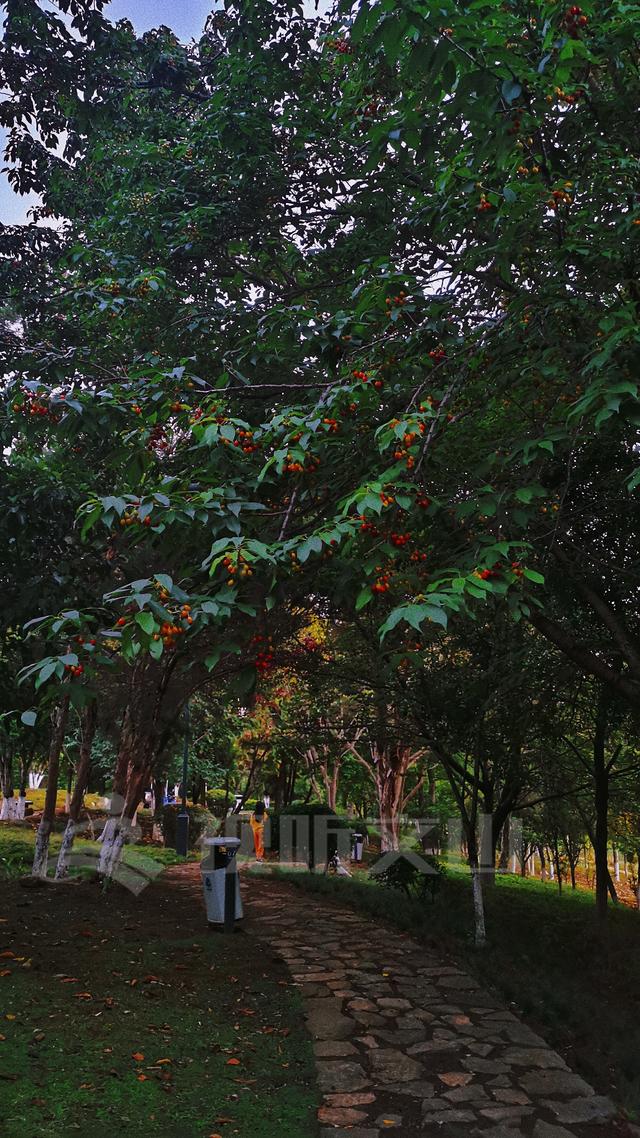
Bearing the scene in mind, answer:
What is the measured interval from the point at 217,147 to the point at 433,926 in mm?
8481

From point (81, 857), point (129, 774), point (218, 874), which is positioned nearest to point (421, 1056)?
point (218, 874)

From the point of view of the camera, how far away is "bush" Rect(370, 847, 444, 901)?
1109 centimetres

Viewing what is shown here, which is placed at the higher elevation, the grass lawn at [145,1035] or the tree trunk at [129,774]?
the tree trunk at [129,774]

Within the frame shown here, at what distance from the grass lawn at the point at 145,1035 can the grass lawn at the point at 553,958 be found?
1918mm

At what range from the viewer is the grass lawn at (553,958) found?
5734 millimetres

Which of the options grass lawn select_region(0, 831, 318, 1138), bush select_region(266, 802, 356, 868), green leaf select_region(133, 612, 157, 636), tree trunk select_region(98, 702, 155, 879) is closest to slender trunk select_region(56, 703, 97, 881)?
tree trunk select_region(98, 702, 155, 879)

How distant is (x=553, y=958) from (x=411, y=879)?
91.5 inches

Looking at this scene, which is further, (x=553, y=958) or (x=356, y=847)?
(x=356, y=847)

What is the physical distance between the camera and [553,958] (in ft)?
30.5

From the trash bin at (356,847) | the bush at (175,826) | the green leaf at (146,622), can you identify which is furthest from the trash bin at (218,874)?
the bush at (175,826)

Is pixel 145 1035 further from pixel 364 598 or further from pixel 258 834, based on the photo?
pixel 258 834

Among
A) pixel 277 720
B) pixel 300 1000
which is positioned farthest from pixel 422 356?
pixel 277 720

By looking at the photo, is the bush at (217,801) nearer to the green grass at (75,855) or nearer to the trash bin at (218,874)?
the green grass at (75,855)

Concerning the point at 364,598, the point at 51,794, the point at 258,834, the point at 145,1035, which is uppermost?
the point at 364,598
